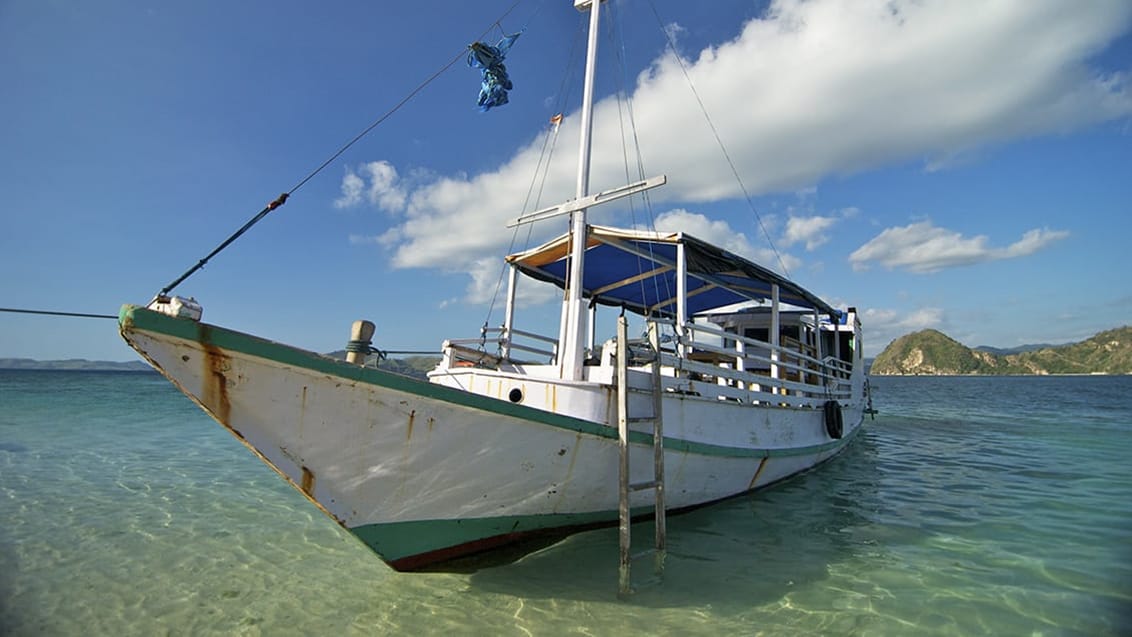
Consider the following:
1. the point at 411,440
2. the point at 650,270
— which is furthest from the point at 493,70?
the point at 411,440

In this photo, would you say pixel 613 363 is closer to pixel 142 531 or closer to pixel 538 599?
pixel 538 599

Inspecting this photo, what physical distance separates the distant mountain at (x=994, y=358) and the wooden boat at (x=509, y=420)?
177 m

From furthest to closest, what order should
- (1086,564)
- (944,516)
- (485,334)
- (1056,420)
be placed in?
(1056,420) < (485,334) < (944,516) < (1086,564)

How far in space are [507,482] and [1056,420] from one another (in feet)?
107

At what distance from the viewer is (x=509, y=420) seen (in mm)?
4746

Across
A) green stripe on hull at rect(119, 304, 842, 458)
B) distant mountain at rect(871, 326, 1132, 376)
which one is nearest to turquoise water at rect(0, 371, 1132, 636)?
green stripe on hull at rect(119, 304, 842, 458)

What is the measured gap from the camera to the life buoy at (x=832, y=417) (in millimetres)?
10781

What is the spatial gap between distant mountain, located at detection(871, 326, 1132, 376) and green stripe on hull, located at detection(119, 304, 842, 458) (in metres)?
180

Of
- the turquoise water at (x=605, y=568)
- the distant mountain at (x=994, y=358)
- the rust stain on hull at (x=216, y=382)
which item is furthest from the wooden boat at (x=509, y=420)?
the distant mountain at (x=994, y=358)

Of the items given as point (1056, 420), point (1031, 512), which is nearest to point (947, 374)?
point (1056, 420)

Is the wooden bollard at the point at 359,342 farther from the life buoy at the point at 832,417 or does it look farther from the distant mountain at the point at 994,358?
the distant mountain at the point at 994,358

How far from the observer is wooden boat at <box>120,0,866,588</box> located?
394 cm

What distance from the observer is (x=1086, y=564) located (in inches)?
230

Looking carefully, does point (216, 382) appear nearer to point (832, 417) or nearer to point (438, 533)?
point (438, 533)
